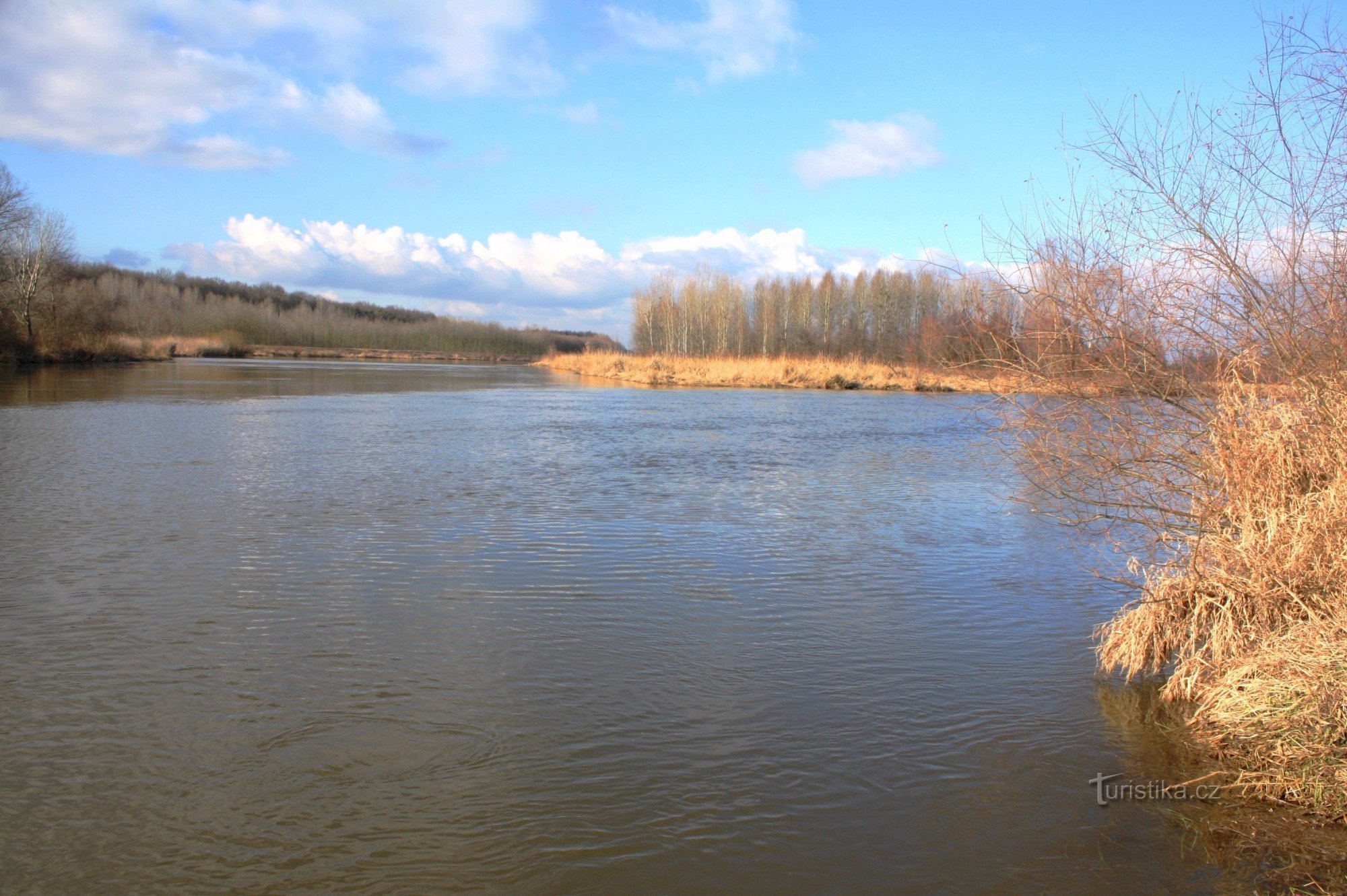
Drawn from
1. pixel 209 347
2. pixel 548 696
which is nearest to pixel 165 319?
pixel 209 347

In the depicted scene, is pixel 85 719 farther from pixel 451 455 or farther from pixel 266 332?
pixel 266 332

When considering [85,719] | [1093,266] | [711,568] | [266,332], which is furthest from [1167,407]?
[266,332]

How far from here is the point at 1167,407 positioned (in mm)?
4914

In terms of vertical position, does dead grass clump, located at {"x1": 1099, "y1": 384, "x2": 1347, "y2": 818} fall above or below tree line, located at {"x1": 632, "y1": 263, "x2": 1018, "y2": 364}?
below

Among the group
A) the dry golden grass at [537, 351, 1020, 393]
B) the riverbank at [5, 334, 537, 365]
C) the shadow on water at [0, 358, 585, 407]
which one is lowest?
the shadow on water at [0, 358, 585, 407]

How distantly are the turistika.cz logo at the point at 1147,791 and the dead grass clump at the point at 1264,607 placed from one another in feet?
0.43

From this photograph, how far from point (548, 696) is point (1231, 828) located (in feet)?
9.61

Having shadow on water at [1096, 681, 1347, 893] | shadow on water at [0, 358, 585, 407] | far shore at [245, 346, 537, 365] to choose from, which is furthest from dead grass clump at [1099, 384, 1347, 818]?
far shore at [245, 346, 537, 365]

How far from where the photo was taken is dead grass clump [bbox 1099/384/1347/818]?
11.4 ft

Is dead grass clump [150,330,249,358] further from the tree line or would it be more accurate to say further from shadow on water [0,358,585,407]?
the tree line

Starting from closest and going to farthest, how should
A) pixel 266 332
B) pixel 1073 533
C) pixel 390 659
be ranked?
pixel 390 659 → pixel 1073 533 → pixel 266 332

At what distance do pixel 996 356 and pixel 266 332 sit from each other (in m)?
96.5

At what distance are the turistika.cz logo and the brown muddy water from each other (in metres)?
0.06

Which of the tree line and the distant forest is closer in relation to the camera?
the distant forest
